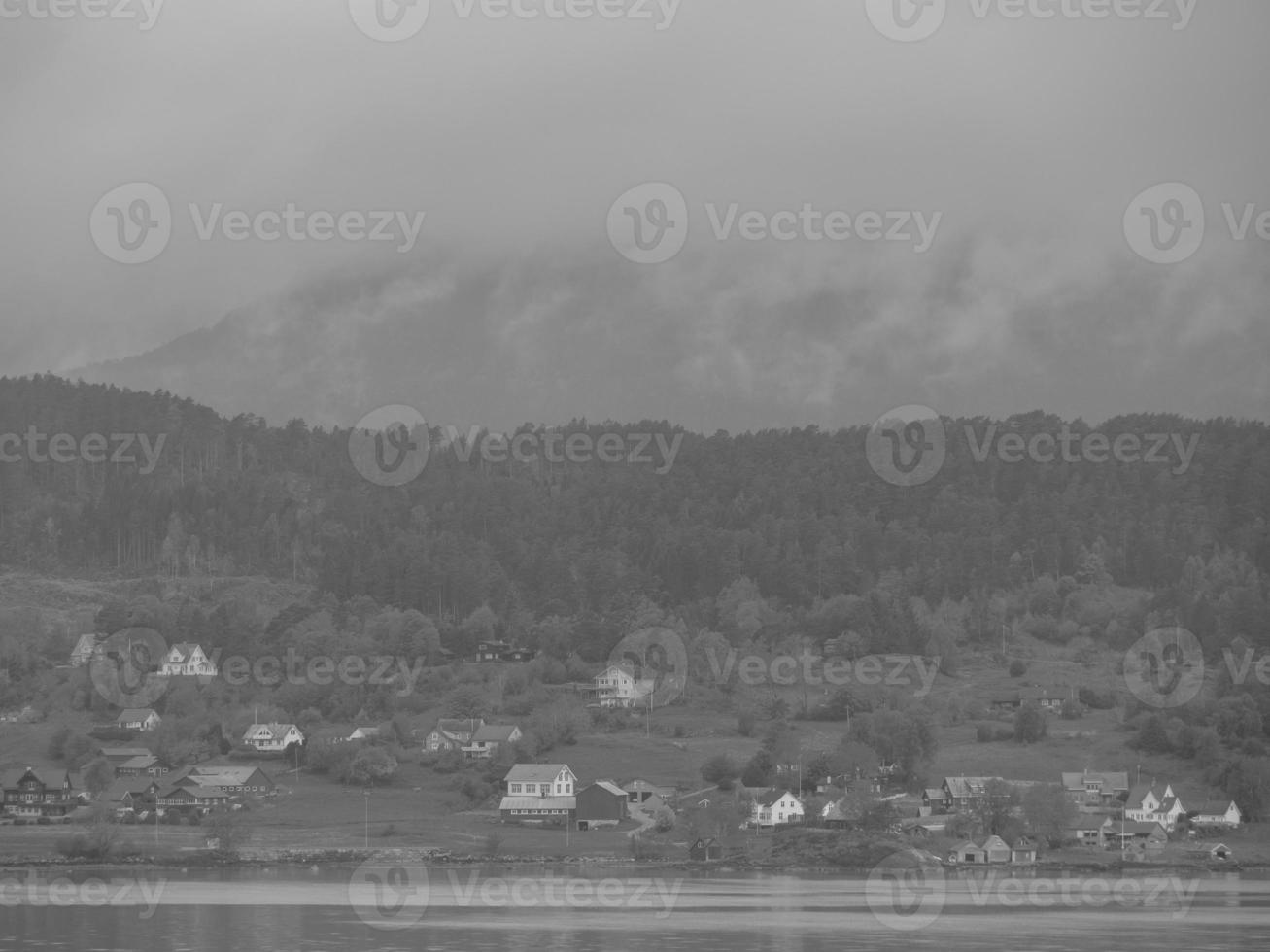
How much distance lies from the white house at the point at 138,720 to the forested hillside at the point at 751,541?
109 feet

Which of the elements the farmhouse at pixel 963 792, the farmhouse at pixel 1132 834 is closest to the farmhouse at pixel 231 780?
the farmhouse at pixel 963 792

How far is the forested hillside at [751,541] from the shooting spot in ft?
504

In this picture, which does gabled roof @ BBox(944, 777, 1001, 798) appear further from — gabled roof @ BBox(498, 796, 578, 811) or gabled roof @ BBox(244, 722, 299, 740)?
Answer: gabled roof @ BBox(244, 722, 299, 740)

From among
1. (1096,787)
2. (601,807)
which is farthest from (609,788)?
(1096,787)

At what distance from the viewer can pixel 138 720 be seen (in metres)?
121

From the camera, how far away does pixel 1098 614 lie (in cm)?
14950

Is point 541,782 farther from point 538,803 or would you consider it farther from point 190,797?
point 190,797

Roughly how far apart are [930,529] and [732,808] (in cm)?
9035

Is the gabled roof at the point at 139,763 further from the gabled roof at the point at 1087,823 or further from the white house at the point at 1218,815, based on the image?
the white house at the point at 1218,815

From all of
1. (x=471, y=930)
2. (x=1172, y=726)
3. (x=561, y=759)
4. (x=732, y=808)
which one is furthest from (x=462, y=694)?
(x=471, y=930)

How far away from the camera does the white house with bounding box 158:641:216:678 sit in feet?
445

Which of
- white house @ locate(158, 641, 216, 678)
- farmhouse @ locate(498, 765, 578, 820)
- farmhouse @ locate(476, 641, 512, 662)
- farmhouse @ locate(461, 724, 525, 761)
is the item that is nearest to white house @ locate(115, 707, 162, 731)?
white house @ locate(158, 641, 216, 678)

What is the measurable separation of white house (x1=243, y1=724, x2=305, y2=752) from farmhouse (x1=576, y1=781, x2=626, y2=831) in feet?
76.5

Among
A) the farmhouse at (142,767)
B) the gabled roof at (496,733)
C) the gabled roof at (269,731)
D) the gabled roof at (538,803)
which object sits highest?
the gabled roof at (269,731)
